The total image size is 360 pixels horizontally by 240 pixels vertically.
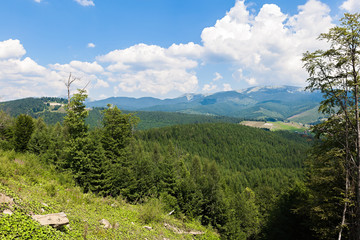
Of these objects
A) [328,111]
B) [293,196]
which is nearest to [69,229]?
[328,111]

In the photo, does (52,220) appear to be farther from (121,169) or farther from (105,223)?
(121,169)

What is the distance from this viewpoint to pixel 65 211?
1134 cm

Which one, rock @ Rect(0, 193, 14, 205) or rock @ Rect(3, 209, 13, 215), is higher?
rock @ Rect(0, 193, 14, 205)

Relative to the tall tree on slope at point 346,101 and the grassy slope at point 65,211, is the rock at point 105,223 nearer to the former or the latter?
the grassy slope at point 65,211

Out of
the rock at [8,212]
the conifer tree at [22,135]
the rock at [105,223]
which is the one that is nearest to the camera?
the rock at [8,212]

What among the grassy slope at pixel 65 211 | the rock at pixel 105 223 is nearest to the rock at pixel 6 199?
the grassy slope at pixel 65 211

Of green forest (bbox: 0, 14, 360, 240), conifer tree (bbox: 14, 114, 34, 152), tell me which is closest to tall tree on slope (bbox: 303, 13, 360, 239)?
green forest (bbox: 0, 14, 360, 240)

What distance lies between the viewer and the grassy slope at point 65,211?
7.50 metres

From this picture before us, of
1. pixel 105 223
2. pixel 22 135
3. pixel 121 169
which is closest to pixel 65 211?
pixel 105 223

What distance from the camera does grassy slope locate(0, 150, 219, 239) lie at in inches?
295

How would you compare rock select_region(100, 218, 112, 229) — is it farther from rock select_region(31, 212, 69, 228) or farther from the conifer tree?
the conifer tree

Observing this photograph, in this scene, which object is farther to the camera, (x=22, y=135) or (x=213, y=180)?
(x=22, y=135)

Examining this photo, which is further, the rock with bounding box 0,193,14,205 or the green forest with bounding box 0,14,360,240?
the green forest with bounding box 0,14,360,240

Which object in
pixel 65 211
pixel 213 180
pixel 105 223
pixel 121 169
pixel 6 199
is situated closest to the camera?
pixel 6 199
